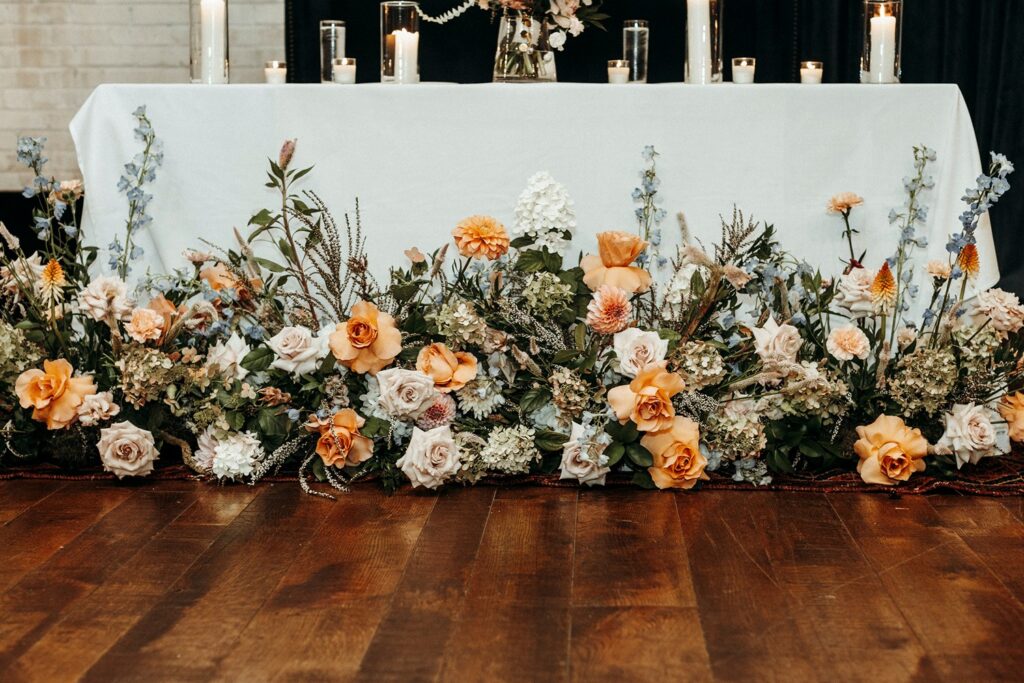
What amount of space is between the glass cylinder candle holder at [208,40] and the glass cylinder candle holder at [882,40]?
1.33 meters

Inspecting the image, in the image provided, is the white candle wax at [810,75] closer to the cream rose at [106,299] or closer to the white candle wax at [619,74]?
the white candle wax at [619,74]

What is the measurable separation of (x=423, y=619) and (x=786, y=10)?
3.32 meters

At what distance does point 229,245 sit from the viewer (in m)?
2.39

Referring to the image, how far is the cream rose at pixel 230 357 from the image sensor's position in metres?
2.26

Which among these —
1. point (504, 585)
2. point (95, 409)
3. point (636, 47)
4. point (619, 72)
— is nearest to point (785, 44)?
point (619, 72)

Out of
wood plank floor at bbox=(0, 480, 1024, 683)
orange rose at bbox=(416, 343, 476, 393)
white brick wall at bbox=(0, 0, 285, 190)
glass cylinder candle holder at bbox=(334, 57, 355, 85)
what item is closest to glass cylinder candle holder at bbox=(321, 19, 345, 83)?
glass cylinder candle holder at bbox=(334, 57, 355, 85)

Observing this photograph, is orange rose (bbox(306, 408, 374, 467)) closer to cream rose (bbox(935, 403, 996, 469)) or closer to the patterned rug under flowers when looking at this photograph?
the patterned rug under flowers

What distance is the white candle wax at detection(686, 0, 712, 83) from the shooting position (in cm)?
242

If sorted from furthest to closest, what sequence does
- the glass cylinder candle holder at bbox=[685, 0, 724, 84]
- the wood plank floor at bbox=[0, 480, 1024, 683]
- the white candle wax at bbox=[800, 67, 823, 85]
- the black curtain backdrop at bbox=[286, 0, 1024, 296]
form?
the black curtain backdrop at bbox=[286, 0, 1024, 296] < the white candle wax at bbox=[800, 67, 823, 85] < the glass cylinder candle holder at bbox=[685, 0, 724, 84] < the wood plank floor at bbox=[0, 480, 1024, 683]

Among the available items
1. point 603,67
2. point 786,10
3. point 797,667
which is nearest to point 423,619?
point 797,667

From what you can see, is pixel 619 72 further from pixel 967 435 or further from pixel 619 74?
pixel 967 435

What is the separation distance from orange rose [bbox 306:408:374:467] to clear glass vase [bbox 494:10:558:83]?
804 millimetres

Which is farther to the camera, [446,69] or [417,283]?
[446,69]

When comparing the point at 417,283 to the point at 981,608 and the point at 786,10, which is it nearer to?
the point at 981,608
